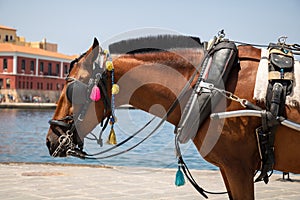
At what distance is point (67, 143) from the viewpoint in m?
3.92

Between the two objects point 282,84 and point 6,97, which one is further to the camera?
point 6,97

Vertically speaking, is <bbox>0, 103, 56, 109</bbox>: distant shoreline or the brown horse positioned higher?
the brown horse

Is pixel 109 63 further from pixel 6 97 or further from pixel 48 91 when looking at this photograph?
pixel 48 91

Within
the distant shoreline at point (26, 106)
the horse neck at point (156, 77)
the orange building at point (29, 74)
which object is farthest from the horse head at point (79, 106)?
the orange building at point (29, 74)

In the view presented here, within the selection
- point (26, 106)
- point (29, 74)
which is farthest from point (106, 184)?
point (29, 74)

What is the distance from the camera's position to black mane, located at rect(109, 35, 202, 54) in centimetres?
395

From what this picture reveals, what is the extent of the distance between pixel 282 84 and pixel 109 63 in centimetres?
126

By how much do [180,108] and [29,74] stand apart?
76.9 metres

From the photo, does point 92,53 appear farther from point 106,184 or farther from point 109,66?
point 106,184

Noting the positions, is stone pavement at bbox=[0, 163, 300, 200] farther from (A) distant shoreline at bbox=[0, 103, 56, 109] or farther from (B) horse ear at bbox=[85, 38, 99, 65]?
(A) distant shoreline at bbox=[0, 103, 56, 109]

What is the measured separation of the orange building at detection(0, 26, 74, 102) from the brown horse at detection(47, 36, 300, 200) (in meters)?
73.4

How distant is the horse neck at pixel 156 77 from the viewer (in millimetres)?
3873

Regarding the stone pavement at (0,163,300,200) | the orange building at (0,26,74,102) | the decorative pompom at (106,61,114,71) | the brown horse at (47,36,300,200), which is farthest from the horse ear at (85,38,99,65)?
the orange building at (0,26,74,102)

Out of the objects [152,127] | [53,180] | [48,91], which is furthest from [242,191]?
[48,91]
